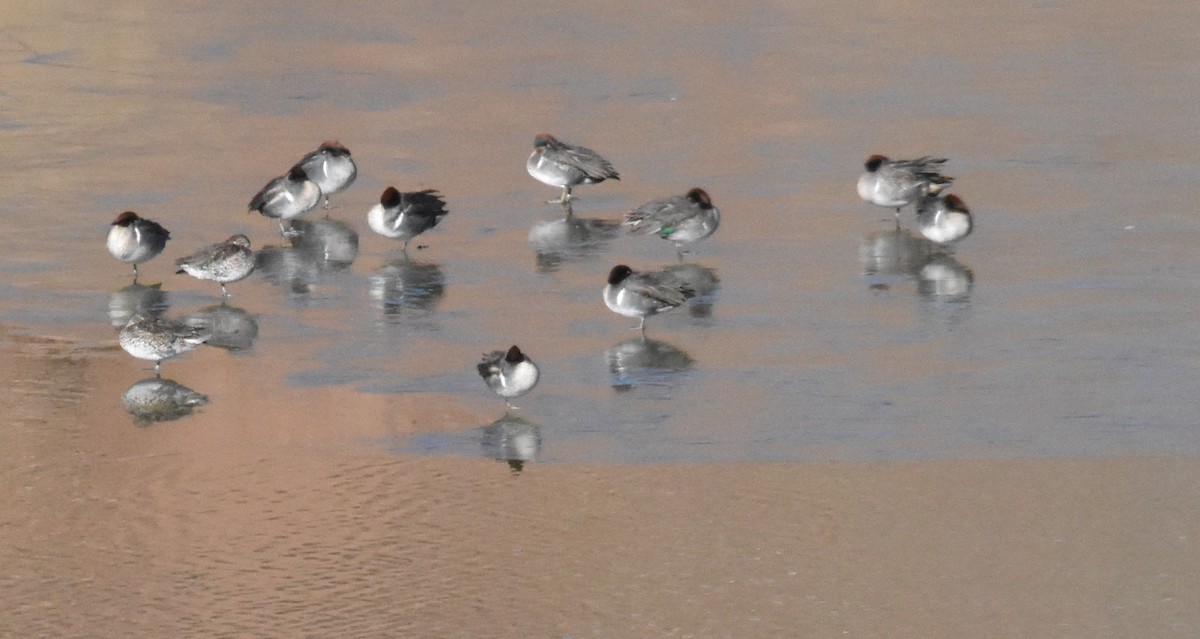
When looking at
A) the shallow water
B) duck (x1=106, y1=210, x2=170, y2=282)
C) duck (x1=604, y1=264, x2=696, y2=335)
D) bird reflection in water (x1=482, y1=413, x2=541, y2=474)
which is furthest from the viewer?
duck (x1=106, y1=210, x2=170, y2=282)

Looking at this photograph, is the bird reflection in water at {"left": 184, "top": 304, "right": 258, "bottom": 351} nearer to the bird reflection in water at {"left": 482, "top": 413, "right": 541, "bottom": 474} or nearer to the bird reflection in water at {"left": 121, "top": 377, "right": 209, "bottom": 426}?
the bird reflection in water at {"left": 121, "top": 377, "right": 209, "bottom": 426}

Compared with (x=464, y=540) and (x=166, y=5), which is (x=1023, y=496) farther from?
(x=166, y=5)

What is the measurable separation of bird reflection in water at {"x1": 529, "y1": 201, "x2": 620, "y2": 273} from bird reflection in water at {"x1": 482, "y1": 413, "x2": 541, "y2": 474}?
13.8 ft

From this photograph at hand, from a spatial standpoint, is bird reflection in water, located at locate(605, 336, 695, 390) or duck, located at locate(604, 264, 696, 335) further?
duck, located at locate(604, 264, 696, 335)

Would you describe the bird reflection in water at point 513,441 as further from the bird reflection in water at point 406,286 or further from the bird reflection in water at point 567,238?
the bird reflection in water at point 567,238

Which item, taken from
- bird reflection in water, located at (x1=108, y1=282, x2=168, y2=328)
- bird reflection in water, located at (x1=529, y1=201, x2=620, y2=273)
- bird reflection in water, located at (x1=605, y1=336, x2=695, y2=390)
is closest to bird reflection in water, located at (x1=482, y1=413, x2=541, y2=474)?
bird reflection in water, located at (x1=605, y1=336, x2=695, y2=390)

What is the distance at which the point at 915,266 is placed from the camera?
1555 cm

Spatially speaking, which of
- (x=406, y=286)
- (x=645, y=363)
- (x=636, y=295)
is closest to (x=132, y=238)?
(x=406, y=286)

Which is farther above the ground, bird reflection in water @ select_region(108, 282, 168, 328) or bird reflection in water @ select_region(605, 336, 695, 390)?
bird reflection in water @ select_region(108, 282, 168, 328)

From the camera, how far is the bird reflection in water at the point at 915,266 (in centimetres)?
1468

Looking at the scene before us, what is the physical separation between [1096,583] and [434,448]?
4038 mm

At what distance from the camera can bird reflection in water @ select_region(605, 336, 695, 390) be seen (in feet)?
40.6

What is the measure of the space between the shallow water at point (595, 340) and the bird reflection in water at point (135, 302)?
69mm

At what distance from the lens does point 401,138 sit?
20984mm
